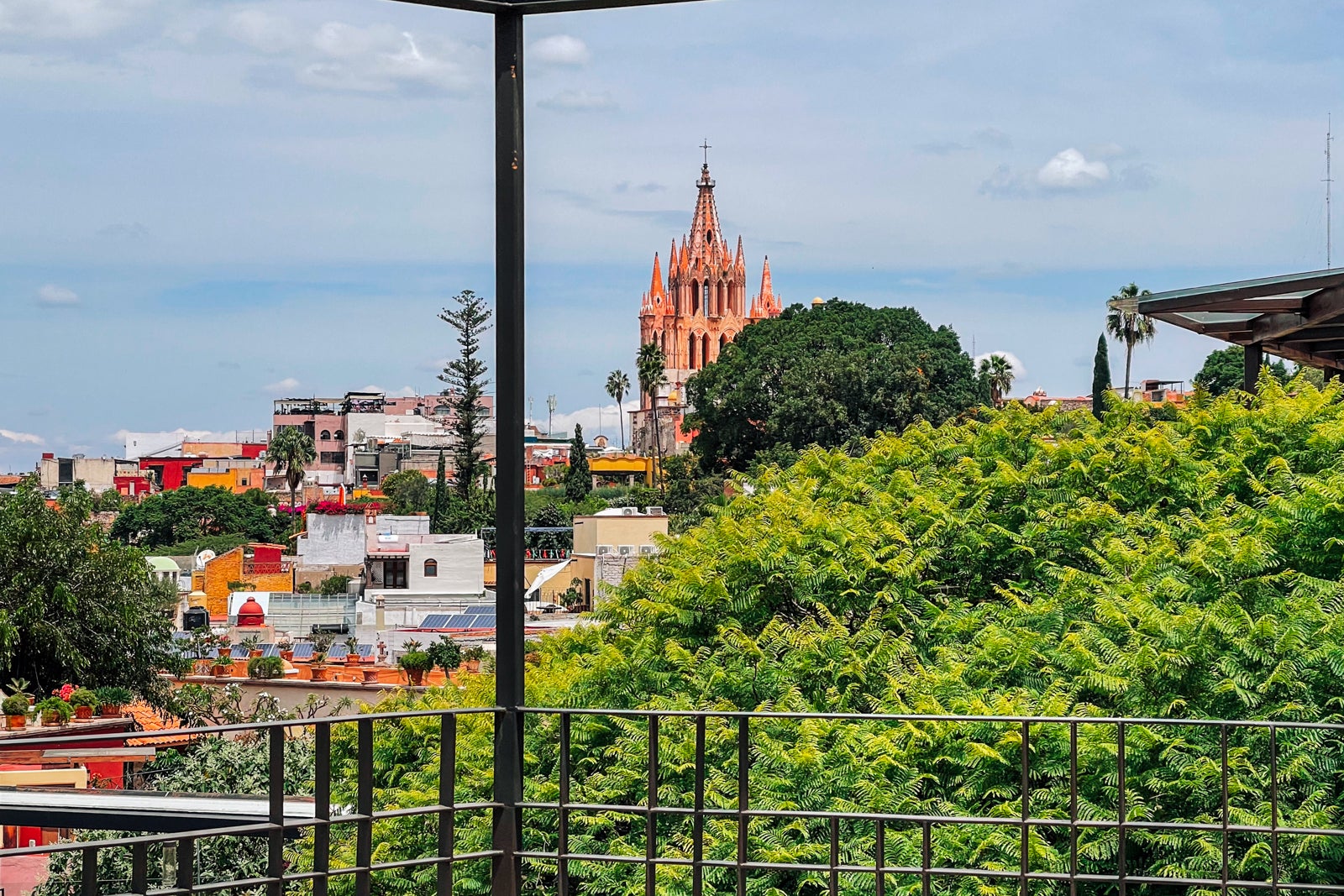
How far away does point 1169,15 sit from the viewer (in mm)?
4688

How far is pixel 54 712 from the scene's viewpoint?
17781mm

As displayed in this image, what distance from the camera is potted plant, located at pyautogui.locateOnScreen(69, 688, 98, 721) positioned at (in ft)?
65.9

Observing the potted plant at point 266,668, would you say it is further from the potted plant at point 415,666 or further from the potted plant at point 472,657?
the potted plant at point 472,657

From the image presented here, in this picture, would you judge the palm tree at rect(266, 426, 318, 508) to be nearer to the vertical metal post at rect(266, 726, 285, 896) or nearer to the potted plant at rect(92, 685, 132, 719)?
the potted plant at rect(92, 685, 132, 719)

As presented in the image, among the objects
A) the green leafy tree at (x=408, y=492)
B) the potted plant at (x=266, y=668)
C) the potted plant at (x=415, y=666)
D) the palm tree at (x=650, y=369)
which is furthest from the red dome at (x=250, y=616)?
the palm tree at (x=650, y=369)

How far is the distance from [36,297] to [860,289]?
36579mm

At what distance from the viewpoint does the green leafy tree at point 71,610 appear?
23.3 metres

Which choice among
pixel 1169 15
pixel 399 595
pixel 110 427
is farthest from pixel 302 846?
pixel 110 427

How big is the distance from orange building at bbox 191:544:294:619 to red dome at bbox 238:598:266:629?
17.0ft

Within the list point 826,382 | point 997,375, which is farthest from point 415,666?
point 997,375

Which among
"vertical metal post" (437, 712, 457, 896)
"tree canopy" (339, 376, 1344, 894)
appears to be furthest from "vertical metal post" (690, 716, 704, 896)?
"tree canopy" (339, 376, 1344, 894)

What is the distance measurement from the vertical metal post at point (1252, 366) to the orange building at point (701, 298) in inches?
2796

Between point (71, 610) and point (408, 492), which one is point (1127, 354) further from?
point (71, 610)

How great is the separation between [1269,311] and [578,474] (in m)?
50.3
